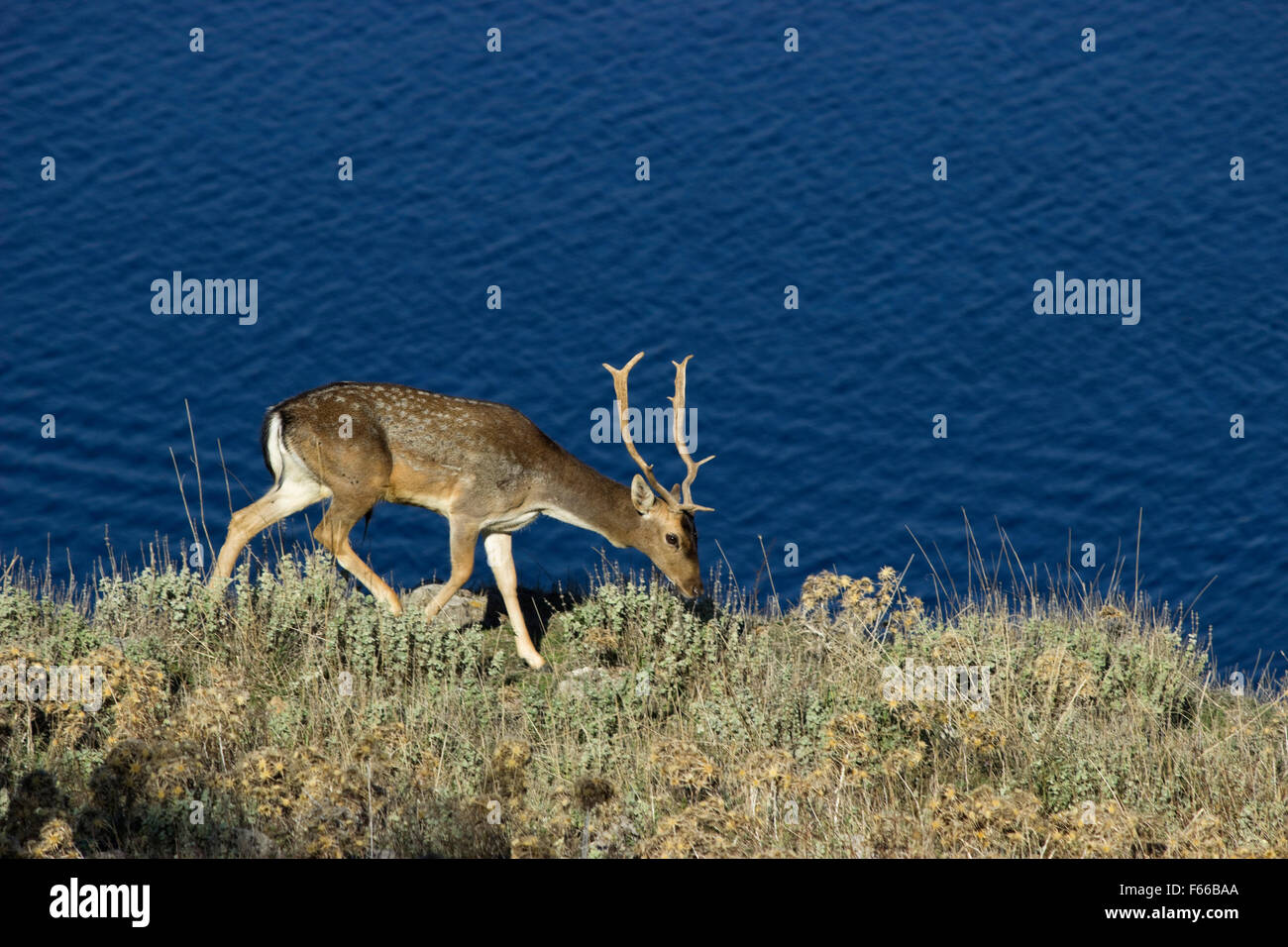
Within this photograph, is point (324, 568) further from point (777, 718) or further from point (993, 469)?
point (993, 469)

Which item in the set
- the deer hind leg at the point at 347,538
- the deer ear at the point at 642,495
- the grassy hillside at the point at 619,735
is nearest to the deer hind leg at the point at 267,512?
the deer hind leg at the point at 347,538

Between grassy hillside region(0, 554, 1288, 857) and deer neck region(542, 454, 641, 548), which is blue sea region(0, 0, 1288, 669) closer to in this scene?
deer neck region(542, 454, 641, 548)

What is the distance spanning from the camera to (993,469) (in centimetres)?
2256

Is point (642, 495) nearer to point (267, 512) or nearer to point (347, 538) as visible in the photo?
point (347, 538)

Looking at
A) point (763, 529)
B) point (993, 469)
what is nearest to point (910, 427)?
point (993, 469)

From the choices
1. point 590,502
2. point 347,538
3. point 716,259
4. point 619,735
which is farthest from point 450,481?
point 716,259

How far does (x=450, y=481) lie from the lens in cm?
1220

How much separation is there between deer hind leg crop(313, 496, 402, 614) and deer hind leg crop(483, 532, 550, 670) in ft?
2.54

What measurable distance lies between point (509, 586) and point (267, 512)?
1.81m

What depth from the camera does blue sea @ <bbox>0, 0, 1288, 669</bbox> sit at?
71.1 feet

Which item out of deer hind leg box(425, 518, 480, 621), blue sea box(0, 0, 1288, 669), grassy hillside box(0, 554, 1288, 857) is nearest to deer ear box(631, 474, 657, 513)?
grassy hillside box(0, 554, 1288, 857)

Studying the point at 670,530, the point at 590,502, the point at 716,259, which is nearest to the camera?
the point at 670,530

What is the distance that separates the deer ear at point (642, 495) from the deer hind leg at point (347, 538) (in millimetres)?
1827

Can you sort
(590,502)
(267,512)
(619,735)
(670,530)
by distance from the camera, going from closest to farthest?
1. (619,735)
2. (267,512)
3. (670,530)
4. (590,502)
